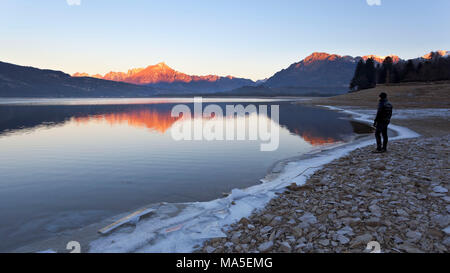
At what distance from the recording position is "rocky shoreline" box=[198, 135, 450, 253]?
5258mm

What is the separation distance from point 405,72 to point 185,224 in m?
131

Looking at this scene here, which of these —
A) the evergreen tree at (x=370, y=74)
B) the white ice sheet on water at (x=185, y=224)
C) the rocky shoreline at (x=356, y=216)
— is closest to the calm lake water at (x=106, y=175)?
the white ice sheet on water at (x=185, y=224)

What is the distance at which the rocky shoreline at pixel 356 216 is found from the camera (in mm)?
5258

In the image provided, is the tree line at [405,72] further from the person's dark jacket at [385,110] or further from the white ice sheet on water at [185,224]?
the white ice sheet on water at [185,224]

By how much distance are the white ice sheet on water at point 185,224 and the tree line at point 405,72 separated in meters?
111

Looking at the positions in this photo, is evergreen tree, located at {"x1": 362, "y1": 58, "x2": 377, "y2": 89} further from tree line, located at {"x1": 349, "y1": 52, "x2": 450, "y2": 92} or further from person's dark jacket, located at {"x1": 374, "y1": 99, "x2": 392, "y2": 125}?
person's dark jacket, located at {"x1": 374, "y1": 99, "x2": 392, "y2": 125}

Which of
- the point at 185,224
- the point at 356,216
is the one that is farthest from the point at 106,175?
the point at 356,216

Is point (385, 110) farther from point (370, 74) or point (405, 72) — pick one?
point (370, 74)

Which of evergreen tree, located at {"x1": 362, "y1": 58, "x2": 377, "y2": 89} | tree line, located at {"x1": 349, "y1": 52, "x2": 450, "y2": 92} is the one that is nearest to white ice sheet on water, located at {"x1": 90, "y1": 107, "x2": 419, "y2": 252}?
tree line, located at {"x1": 349, "y1": 52, "x2": 450, "y2": 92}

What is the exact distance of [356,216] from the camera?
630 centimetres

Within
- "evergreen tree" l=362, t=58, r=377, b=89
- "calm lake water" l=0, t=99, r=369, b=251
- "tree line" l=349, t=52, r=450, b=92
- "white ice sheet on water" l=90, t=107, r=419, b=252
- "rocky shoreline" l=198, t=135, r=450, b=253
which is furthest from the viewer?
"evergreen tree" l=362, t=58, r=377, b=89

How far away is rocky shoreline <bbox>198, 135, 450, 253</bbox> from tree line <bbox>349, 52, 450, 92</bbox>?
352 feet

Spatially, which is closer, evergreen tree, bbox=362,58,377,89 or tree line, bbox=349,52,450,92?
tree line, bbox=349,52,450,92
